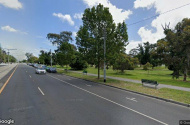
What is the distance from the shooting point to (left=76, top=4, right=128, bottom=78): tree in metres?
16.7

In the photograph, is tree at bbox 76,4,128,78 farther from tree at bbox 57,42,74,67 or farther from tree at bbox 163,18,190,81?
tree at bbox 57,42,74,67

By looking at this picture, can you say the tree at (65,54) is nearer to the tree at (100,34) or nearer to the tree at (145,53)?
the tree at (100,34)

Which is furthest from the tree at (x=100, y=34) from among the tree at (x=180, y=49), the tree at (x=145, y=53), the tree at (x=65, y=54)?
the tree at (x=145, y=53)

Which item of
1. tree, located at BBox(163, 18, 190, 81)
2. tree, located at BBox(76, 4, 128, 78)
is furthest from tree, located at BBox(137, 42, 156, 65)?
tree, located at BBox(76, 4, 128, 78)

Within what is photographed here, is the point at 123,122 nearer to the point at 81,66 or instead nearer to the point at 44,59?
the point at 81,66

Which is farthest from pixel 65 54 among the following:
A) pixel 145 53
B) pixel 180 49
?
pixel 145 53

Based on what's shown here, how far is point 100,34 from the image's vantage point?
17.4m

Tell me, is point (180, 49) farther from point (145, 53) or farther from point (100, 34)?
point (145, 53)

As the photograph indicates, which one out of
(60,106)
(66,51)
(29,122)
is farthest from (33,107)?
(66,51)

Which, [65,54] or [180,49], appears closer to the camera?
[180,49]

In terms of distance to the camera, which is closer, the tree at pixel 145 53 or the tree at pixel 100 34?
the tree at pixel 100 34

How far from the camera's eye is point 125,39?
55.7 feet

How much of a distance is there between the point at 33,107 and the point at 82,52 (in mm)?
12269

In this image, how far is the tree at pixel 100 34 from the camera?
1673 cm
